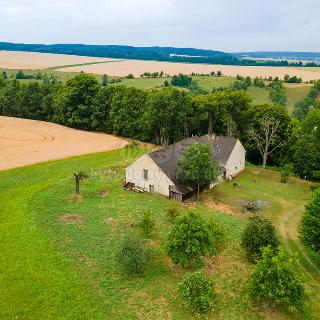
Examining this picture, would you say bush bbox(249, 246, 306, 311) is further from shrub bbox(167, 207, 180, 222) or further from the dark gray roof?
the dark gray roof

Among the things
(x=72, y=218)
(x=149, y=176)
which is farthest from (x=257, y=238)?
(x=149, y=176)

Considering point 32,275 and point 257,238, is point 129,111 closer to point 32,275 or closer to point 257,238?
point 257,238

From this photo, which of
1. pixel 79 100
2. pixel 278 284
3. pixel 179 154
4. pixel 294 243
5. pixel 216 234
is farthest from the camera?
A: pixel 79 100

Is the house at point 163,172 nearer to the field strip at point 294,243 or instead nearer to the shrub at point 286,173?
the shrub at point 286,173

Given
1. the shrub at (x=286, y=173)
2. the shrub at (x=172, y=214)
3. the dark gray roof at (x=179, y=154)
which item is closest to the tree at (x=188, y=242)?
the shrub at (x=172, y=214)

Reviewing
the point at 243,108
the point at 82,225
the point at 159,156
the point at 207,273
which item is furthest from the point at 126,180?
the point at 243,108
